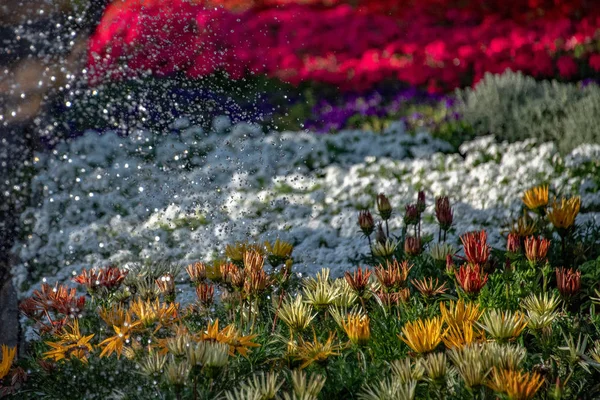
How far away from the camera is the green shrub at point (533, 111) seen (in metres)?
4.65

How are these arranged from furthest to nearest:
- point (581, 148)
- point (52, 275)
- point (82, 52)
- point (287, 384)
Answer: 1. point (581, 148)
2. point (82, 52)
3. point (52, 275)
4. point (287, 384)

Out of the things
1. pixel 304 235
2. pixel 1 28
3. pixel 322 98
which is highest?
pixel 1 28

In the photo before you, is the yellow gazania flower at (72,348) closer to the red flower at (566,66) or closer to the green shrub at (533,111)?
the green shrub at (533,111)

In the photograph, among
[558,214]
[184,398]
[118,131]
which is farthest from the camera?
[118,131]

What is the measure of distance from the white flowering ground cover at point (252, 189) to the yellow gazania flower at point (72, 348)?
5.25ft

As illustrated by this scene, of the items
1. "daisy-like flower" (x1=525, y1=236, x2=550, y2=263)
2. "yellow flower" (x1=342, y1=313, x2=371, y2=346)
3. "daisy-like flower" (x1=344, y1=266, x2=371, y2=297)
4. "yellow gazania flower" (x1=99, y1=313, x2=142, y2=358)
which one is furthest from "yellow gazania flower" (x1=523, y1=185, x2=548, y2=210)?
"yellow gazania flower" (x1=99, y1=313, x2=142, y2=358)

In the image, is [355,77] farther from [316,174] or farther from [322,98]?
[316,174]

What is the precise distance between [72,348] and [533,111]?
4.05 meters

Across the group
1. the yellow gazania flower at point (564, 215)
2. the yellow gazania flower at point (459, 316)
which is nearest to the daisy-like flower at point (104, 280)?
the yellow gazania flower at point (459, 316)

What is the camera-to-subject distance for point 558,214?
221cm

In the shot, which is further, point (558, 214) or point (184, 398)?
point (558, 214)

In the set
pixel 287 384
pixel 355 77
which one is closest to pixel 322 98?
pixel 355 77

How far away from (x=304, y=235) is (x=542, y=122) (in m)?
1.99

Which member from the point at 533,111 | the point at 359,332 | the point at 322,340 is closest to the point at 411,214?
the point at 322,340
